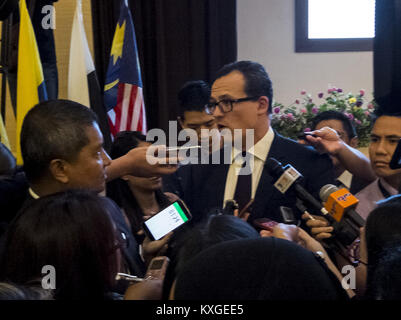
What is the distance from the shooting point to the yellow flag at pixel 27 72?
2.46 meters

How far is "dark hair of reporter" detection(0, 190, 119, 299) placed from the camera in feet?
3.13

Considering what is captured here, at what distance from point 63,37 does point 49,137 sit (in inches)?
80.2

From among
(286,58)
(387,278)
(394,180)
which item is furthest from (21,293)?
(286,58)

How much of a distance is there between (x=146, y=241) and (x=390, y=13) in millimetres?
929

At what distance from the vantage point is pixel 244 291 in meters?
0.74

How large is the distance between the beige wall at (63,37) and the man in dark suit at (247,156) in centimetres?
165

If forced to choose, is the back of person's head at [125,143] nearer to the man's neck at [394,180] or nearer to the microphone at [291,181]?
the microphone at [291,181]

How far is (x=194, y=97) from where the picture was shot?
→ 2.42 metres

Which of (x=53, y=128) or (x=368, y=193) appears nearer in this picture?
(x=53, y=128)

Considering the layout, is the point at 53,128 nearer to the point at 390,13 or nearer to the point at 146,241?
the point at 146,241

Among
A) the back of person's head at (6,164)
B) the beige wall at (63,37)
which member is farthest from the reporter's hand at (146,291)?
the beige wall at (63,37)

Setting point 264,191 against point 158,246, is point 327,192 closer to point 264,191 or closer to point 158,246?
point 264,191

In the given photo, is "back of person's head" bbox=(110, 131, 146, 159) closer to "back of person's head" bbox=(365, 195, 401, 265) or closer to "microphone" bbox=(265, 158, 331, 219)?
"microphone" bbox=(265, 158, 331, 219)
